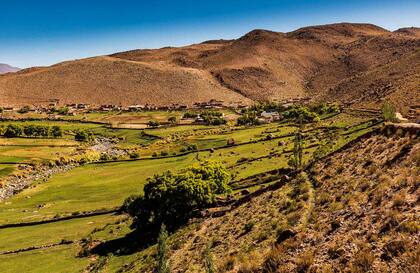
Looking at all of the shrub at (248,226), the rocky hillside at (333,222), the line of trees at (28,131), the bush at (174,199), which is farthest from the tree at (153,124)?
the shrub at (248,226)

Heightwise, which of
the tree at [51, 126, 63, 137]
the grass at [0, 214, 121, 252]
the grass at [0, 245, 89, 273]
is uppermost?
the tree at [51, 126, 63, 137]

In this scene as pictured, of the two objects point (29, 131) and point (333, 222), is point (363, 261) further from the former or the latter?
point (29, 131)

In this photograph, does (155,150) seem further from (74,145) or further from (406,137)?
(406,137)

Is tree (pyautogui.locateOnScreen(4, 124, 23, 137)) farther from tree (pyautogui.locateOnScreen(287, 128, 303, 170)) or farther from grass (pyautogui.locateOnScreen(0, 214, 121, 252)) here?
tree (pyautogui.locateOnScreen(287, 128, 303, 170))

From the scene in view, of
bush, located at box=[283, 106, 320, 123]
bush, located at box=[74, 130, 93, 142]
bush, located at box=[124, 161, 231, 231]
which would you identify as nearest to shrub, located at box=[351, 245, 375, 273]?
bush, located at box=[124, 161, 231, 231]

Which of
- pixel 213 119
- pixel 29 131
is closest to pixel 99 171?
pixel 29 131

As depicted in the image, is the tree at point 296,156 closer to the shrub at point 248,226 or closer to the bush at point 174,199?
the bush at point 174,199

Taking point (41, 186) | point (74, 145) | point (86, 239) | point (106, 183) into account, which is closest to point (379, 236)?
point (86, 239)
